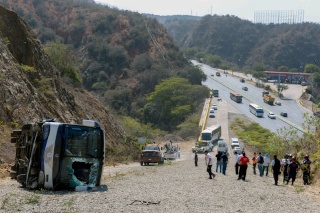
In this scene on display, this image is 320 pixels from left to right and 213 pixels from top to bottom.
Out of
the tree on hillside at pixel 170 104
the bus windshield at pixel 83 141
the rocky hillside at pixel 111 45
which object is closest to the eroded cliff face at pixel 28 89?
the bus windshield at pixel 83 141

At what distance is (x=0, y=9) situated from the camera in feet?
132

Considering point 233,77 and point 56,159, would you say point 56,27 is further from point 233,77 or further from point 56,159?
point 56,159

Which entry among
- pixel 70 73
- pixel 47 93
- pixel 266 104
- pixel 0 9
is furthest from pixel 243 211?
pixel 266 104

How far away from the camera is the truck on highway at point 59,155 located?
16969 millimetres

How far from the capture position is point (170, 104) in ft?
339

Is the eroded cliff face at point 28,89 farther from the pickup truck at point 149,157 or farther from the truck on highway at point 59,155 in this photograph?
the truck on highway at point 59,155

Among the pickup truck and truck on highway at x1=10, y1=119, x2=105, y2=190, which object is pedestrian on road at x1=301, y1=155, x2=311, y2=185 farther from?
the pickup truck

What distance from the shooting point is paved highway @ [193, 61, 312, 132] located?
96188 mm

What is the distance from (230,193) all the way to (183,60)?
119398 mm

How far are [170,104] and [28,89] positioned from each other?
7022 centimetres

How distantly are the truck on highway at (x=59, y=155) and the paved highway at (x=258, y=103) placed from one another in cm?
6852

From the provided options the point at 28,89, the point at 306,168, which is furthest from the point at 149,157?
the point at 306,168

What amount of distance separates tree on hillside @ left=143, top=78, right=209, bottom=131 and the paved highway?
1076 centimetres

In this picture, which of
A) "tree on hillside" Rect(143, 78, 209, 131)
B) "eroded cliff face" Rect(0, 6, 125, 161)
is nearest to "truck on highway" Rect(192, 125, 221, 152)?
"eroded cliff face" Rect(0, 6, 125, 161)
